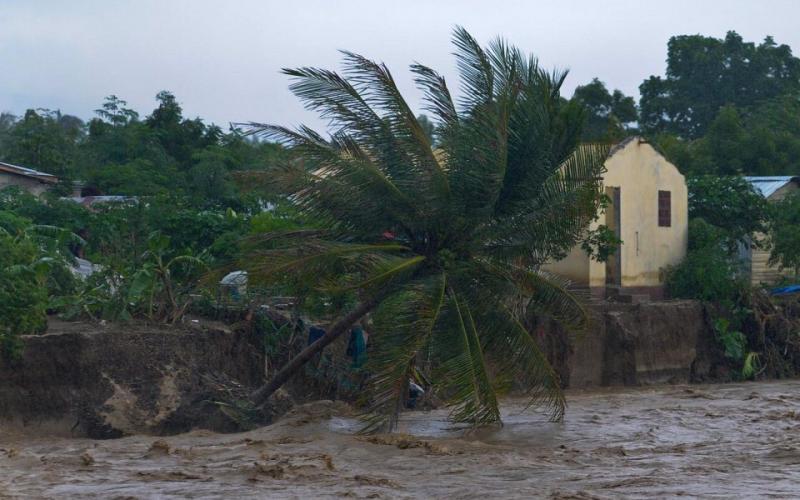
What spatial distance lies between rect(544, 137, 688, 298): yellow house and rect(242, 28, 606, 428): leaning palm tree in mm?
11193

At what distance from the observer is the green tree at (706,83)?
50219mm

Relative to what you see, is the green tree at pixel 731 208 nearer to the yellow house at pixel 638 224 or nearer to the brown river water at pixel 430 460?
the yellow house at pixel 638 224

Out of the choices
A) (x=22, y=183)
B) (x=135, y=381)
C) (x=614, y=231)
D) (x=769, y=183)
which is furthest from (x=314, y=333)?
(x=769, y=183)

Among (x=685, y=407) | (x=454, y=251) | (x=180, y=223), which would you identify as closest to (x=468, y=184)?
(x=454, y=251)

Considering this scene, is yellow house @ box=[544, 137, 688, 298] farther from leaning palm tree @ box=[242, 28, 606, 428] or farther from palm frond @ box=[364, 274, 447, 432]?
palm frond @ box=[364, 274, 447, 432]

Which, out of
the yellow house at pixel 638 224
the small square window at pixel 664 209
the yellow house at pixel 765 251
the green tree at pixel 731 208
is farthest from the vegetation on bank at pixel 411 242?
the yellow house at pixel 765 251

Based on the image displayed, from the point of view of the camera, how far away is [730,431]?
15258 mm

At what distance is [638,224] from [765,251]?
4523mm

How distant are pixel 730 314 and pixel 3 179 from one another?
18203 mm

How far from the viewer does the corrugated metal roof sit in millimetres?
30969

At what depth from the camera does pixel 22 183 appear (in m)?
27.9

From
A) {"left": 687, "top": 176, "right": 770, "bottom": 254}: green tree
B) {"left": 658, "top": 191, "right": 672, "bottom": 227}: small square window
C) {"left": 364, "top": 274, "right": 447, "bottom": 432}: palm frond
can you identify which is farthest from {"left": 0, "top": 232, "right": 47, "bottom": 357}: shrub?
{"left": 687, "top": 176, "right": 770, "bottom": 254}: green tree

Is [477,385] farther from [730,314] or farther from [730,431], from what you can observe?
[730,314]

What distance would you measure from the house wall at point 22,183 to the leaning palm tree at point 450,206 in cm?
1565
